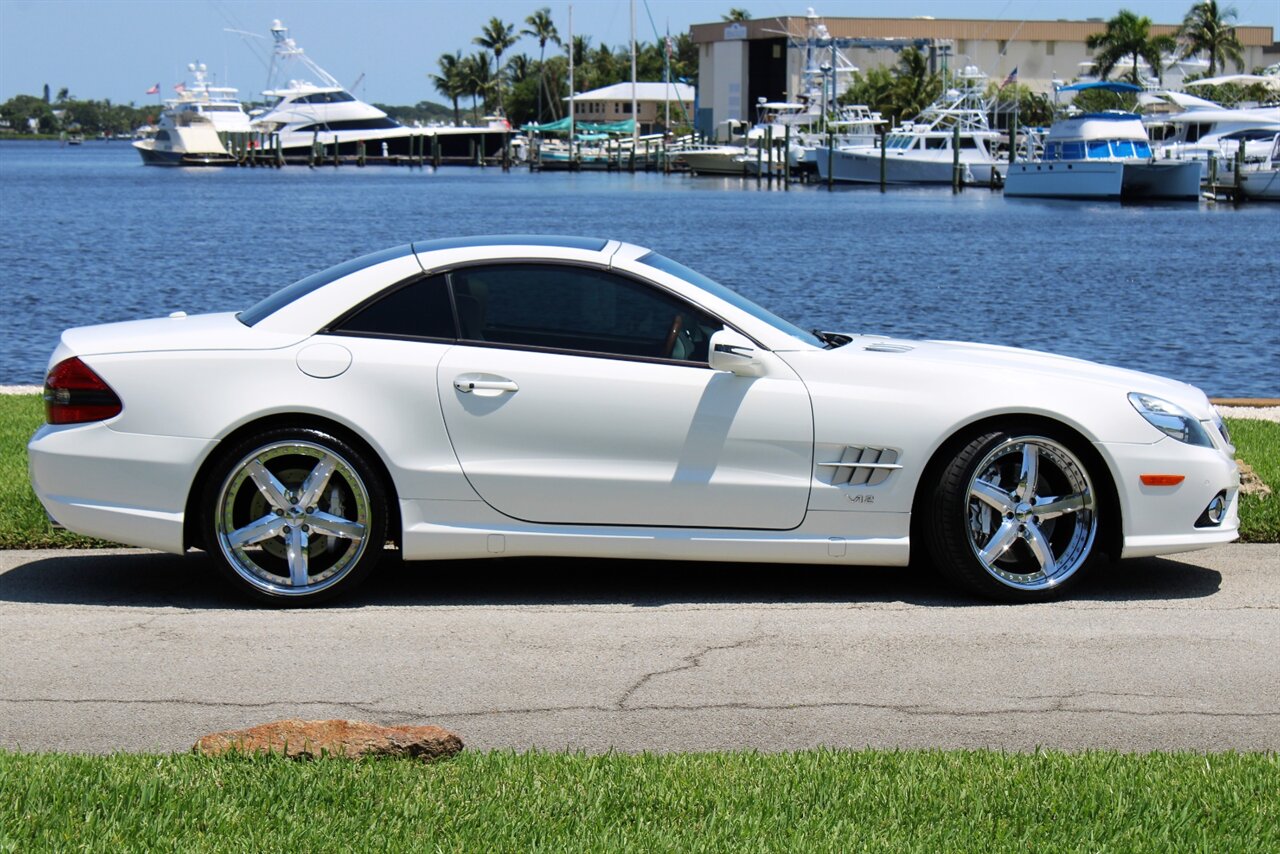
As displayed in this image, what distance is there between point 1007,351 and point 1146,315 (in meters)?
23.5

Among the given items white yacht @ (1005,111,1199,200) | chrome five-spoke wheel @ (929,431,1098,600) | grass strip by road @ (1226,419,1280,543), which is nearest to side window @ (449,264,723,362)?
chrome five-spoke wheel @ (929,431,1098,600)

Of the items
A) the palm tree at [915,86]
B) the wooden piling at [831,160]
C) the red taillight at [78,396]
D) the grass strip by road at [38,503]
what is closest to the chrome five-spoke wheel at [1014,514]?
the grass strip by road at [38,503]

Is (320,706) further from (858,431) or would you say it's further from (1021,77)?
(1021,77)

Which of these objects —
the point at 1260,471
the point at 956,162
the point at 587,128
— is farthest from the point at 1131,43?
the point at 1260,471

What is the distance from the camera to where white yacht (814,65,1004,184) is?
284ft

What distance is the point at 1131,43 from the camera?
100 meters

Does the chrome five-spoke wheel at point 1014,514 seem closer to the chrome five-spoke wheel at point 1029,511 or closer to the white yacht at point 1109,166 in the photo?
the chrome five-spoke wheel at point 1029,511

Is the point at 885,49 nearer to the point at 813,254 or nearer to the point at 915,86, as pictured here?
the point at 915,86

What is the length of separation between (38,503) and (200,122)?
127 m

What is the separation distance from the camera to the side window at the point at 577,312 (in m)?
6.80

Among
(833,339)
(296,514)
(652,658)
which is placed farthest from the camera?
→ (833,339)

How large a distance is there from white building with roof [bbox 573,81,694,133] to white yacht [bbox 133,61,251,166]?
3550cm

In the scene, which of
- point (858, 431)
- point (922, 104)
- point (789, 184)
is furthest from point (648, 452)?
point (922, 104)

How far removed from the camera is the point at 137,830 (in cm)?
392
